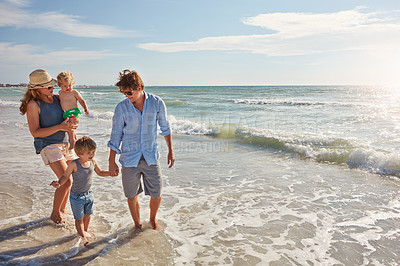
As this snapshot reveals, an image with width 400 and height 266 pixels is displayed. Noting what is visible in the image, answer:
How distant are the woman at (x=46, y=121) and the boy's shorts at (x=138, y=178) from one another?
0.87 m

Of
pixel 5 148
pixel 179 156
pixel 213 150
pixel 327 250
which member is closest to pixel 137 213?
pixel 327 250

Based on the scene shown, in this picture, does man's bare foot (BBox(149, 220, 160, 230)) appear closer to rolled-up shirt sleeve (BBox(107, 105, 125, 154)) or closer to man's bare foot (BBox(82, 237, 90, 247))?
man's bare foot (BBox(82, 237, 90, 247))

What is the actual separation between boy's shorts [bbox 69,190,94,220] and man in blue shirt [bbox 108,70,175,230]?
1.39 ft

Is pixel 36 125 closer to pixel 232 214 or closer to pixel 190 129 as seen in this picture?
pixel 232 214

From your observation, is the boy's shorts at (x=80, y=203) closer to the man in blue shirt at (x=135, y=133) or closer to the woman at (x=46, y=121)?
the man in blue shirt at (x=135, y=133)

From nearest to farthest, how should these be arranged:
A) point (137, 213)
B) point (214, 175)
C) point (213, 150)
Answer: point (137, 213)
point (214, 175)
point (213, 150)

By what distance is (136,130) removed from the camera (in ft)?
11.7

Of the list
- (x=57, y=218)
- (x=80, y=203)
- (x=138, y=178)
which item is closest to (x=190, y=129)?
(x=57, y=218)

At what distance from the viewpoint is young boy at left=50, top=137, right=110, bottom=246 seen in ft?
11.1

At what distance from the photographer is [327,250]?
12.1 ft

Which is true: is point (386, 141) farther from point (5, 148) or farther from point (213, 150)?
point (5, 148)

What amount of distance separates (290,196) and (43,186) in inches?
187

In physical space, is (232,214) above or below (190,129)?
below

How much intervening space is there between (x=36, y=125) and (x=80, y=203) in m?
1.10
